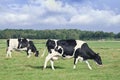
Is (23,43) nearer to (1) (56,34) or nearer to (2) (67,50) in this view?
(2) (67,50)

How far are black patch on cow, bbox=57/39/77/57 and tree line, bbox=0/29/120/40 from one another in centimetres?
12324

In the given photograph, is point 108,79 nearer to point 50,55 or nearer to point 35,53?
point 50,55

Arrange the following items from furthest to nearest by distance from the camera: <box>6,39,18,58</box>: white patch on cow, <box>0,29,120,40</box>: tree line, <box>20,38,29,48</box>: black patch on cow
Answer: <box>0,29,120,40</box>: tree line, <box>20,38,29,48</box>: black patch on cow, <box>6,39,18,58</box>: white patch on cow

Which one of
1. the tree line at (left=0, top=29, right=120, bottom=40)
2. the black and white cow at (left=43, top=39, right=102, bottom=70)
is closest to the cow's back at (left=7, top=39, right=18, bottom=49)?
the black and white cow at (left=43, top=39, right=102, bottom=70)

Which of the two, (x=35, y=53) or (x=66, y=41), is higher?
(x=66, y=41)

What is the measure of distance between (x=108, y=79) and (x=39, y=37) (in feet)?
435

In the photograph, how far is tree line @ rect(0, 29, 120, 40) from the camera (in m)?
148

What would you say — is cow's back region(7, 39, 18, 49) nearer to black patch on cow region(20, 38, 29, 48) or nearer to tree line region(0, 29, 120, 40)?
black patch on cow region(20, 38, 29, 48)

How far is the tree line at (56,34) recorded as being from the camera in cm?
14800

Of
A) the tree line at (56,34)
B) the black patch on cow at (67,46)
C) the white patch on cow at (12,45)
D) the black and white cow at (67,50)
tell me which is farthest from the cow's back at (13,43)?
the tree line at (56,34)

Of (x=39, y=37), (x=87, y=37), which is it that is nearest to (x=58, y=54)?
(x=39, y=37)

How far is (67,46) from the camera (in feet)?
66.4

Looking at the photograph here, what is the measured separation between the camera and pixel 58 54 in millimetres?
20125

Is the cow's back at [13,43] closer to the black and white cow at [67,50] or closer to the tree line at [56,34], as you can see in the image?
the black and white cow at [67,50]
